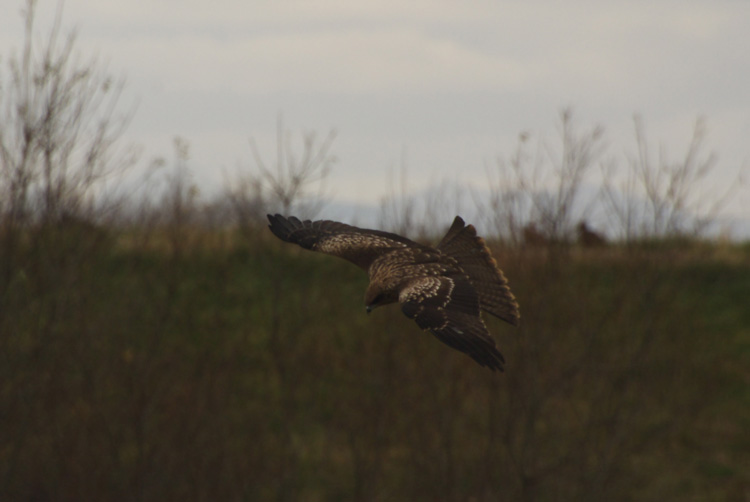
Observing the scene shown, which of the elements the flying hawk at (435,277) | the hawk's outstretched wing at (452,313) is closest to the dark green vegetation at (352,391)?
the flying hawk at (435,277)

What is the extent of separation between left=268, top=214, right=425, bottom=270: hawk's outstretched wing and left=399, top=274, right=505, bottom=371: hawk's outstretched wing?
3.45ft

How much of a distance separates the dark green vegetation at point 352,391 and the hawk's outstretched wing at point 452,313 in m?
9.34

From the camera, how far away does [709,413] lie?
81.8 feet

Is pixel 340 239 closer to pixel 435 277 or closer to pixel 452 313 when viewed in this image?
pixel 435 277

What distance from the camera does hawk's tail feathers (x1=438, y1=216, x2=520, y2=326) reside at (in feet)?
23.5

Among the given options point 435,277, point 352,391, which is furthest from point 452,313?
point 352,391

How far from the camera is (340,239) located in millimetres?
8422

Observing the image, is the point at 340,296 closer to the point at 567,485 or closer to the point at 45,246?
the point at 567,485

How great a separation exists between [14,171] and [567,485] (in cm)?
1257

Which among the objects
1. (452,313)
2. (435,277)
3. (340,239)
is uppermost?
(340,239)

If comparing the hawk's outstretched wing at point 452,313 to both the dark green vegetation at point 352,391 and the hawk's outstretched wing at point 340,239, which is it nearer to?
the hawk's outstretched wing at point 340,239

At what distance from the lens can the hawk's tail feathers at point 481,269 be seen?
23.5ft

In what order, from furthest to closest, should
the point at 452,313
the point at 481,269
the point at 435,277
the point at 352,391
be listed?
1. the point at 352,391
2. the point at 481,269
3. the point at 435,277
4. the point at 452,313

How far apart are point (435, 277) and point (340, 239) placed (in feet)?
5.32
